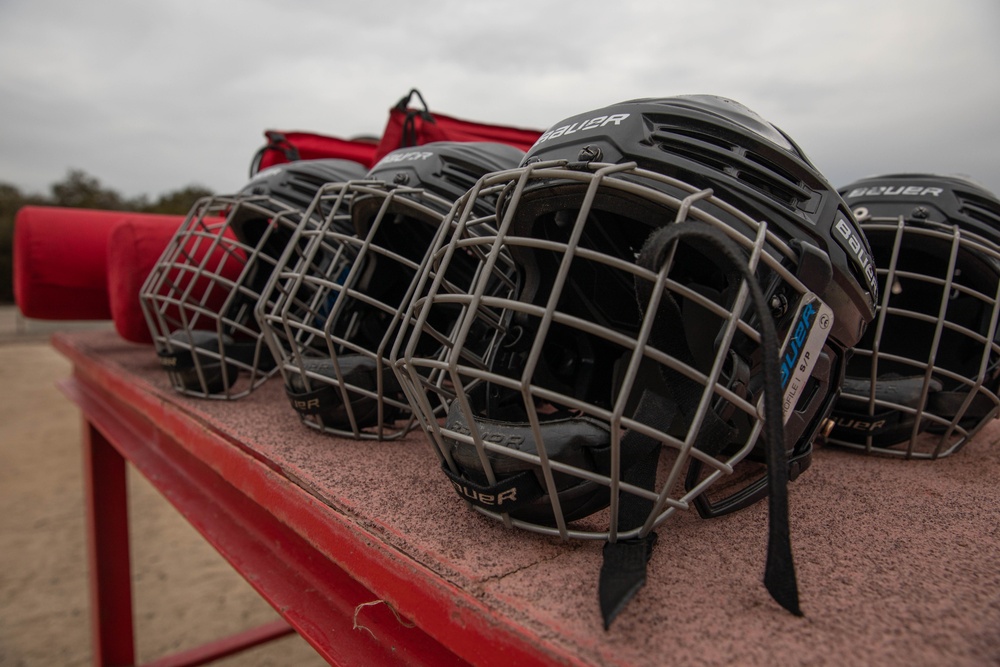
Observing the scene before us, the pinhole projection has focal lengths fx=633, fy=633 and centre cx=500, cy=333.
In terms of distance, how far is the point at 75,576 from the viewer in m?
2.87

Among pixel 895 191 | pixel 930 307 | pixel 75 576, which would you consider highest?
pixel 895 191

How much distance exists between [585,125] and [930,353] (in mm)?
519

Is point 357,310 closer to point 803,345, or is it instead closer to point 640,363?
point 640,363

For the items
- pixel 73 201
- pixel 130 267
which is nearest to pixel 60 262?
pixel 130 267

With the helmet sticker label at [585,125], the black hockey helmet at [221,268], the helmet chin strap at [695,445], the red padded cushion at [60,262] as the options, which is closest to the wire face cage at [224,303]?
the black hockey helmet at [221,268]

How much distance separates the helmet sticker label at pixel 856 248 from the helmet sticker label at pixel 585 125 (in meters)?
0.23

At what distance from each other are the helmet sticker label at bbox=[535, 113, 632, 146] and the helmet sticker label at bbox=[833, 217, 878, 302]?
0.23m

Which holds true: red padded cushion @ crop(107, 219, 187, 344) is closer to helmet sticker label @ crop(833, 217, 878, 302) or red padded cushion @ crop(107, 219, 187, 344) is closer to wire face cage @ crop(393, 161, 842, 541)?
wire face cage @ crop(393, 161, 842, 541)

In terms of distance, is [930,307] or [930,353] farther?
[930,307]

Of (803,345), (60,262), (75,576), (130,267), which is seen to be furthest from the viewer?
(75,576)

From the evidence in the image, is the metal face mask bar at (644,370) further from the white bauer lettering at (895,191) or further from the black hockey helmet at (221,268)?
the black hockey helmet at (221,268)

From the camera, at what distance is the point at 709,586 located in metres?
0.49

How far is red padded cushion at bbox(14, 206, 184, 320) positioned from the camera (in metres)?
1.65

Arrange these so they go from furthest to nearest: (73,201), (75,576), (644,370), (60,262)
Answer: (73,201) → (75,576) → (60,262) → (644,370)
